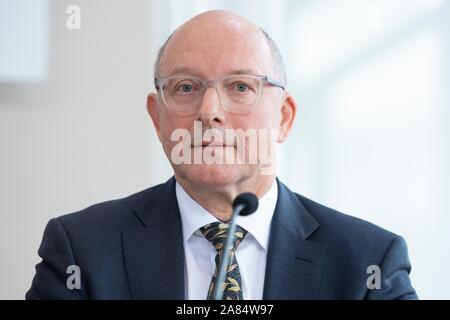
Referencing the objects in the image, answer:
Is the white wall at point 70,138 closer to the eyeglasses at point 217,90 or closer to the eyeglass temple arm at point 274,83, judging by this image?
the eyeglasses at point 217,90

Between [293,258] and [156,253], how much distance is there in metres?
0.31

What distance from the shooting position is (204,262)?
1.71 m

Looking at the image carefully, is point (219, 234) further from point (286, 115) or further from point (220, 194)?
point (286, 115)

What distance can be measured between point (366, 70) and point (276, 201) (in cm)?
55

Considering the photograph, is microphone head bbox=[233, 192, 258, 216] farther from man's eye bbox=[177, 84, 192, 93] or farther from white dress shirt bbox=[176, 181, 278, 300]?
man's eye bbox=[177, 84, 192, 93]

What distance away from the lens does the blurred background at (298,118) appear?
2.11m

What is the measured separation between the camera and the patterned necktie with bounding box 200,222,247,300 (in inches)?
63.7

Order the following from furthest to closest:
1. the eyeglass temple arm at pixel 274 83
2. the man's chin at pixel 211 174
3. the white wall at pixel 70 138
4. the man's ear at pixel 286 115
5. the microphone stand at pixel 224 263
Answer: the white wall at pixel 70 138, the man's ear at pixel 286 115, the eyeglass temple arm at pixel 274 83, the man's chin at pixel 211 174, the microphone stand at pixel 224 263

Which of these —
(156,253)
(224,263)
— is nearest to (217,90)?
(156,253)

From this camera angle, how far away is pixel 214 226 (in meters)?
1.76

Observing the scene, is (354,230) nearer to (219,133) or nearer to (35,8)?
(219,133)

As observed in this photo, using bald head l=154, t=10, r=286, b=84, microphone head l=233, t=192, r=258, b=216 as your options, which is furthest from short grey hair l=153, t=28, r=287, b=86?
microphone head l=233, t=192, r=258, b=216

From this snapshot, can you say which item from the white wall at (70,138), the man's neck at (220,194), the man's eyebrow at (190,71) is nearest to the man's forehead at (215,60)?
the man's eyebrow at (190,71)

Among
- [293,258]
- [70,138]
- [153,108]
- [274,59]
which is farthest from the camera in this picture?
[70,138]
